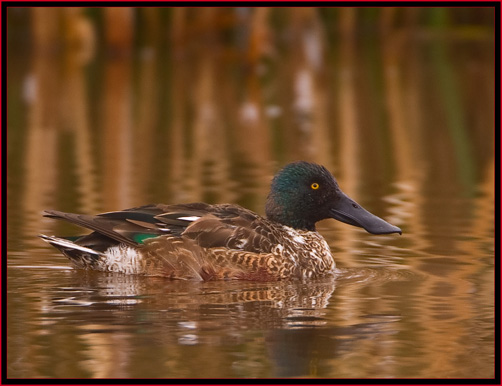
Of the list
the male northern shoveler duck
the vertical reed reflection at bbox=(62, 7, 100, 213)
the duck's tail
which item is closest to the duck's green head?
the male northern shoveler duck

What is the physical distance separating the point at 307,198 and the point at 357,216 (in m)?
0.37

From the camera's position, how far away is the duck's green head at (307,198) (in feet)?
29.6

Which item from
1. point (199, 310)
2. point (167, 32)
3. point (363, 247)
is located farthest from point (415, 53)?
point (199, 310)

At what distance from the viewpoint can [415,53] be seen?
26.4m

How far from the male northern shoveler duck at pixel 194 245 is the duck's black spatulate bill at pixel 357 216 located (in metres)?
0.01

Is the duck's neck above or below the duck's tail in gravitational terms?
above

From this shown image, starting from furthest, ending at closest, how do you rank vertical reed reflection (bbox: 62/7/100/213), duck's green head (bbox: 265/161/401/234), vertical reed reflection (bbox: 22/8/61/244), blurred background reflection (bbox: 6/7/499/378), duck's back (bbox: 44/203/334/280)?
vertical reed reflection (bbox: 62/7/100/213), vertical reed reflection (bbox: 22/8/61/244), duck's green head (bbox: 265/161/401/234), duck's back (bbox: 44/203/334/280), blurred background reflection (bbox: 6/7/499/378)

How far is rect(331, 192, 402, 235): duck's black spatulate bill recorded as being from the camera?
8.80m

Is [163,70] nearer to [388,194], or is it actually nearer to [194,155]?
[194,155]

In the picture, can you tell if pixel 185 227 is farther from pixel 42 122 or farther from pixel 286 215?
pixel 42 122

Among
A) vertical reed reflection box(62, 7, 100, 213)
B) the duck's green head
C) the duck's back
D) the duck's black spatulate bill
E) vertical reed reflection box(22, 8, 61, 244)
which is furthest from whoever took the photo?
vertical reed reflection box(62, 7, 100, 213)

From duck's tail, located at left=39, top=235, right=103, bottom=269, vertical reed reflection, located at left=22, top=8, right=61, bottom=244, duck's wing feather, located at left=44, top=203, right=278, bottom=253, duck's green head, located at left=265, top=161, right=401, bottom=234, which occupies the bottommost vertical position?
duck's tail, located at left=39, top=235, right=103, bottom=269

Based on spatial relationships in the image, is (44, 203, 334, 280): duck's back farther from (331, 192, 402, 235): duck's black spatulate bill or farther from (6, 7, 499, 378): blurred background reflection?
(331, 192, 402, 235): duck's black spatulate bill

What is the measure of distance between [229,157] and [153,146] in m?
1.17
